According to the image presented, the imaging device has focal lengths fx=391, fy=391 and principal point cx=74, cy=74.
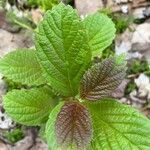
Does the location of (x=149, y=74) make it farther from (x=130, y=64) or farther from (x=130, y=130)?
(x=130, y=130)

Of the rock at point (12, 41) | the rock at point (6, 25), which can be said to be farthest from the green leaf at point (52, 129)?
the rock at point (6, 25)

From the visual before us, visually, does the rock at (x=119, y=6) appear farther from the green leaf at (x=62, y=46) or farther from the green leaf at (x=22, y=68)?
the green leaf at (x=62, y=46)

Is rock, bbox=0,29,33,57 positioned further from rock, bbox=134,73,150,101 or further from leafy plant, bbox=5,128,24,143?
rock, bbox=134,73,150,101

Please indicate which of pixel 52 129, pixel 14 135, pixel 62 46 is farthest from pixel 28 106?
pixel 14 135

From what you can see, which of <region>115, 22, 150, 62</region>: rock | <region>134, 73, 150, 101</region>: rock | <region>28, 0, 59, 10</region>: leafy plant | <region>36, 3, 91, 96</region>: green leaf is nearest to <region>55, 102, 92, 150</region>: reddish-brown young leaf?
<region>36, 3, 91, 96</region>: green leaf

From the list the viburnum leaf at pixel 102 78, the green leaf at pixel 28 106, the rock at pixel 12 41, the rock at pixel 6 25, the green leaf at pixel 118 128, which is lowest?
the green leaf at pixel 118 128

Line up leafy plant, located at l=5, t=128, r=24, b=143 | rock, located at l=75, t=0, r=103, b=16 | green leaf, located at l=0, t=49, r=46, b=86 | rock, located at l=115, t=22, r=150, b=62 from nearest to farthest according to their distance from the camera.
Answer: green leaf, located at l=0, t=49, r=46, b=86
leafy plant, located at l=5, t=128, r=24, b=143
rock, located at l=115, t=22, r=150, b=62
rock, located at l=75, t=0, r=103, b=16
